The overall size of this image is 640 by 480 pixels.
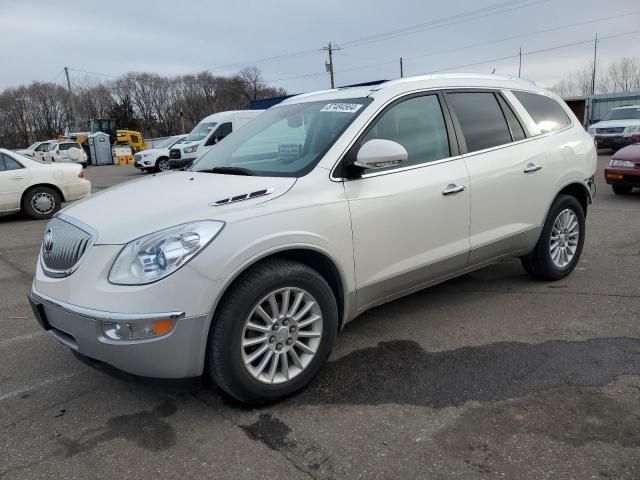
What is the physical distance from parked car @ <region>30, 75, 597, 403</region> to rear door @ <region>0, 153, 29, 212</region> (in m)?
7.54

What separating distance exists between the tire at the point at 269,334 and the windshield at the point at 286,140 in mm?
697

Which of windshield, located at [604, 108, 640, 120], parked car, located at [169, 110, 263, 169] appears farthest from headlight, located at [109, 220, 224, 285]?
windshield, located at [604, 108, 640, 120]

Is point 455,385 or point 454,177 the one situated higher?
point 454,177

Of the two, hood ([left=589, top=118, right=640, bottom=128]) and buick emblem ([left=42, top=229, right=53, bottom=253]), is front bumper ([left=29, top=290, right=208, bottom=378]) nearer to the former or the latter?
buick emblem ([left=42, top=229, right=53, bottom=253])

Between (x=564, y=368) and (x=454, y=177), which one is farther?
(x=454, y=177)

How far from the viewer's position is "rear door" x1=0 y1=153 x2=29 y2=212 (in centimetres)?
991

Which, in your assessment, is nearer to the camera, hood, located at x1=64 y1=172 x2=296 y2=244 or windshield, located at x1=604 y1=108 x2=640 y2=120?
hood, located at x1=64 y1=172 x2=296 y2=244

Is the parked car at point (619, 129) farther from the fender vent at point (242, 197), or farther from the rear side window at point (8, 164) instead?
the fender vent at point (242, 197)

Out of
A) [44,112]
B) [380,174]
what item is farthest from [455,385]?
[44,112]

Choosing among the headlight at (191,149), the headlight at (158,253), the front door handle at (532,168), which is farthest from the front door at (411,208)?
the headlight at (191,149)

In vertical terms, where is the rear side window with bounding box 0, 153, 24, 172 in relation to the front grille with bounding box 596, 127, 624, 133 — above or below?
above

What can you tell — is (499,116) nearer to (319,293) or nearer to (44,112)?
(319,293)

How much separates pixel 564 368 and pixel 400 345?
1058mm

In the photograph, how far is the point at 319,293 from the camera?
3.05 meters
